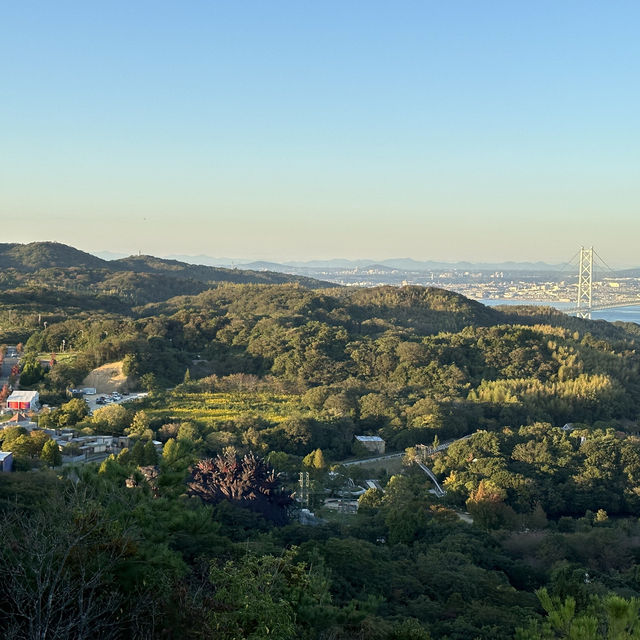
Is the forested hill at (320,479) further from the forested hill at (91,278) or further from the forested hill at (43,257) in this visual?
the forested hill at (43,257)

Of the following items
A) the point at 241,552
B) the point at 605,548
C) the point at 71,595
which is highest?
the point at 71,595

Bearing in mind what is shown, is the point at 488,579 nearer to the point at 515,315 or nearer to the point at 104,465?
the point at 104,465

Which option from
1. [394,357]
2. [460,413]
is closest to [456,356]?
[394,357]

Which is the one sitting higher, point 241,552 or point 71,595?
point 71,595

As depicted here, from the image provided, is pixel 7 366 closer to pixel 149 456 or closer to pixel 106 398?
pixel 106 398

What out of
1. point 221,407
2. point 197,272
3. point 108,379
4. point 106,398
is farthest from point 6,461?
→ point 197,272

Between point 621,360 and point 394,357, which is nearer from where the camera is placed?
point 394,357

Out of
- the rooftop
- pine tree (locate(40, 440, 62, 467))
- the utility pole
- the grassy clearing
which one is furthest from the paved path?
the utility pole
